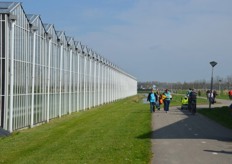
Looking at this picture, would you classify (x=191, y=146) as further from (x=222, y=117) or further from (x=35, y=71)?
(x=222, y=117)

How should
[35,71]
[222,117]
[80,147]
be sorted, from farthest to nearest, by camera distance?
[222,117]
[35,71]
[80,147]

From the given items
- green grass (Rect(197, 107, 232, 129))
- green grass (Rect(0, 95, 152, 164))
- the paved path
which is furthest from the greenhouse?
green grass (Rect(197, 107, 232, 129))

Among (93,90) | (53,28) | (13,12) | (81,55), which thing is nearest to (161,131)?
(13,12)

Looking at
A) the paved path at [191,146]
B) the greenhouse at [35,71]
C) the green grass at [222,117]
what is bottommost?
the paved path at [191,146]

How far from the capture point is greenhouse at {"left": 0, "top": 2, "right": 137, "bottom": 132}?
19.7m

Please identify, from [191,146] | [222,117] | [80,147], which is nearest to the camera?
[80,147]

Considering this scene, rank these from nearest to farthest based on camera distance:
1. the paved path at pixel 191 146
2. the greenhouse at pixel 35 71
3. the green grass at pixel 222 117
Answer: the paved path at pixel 191 146 < the greenhouse at pixel 35 71 < the green grass at pixel 222 117

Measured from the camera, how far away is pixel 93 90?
49.1m

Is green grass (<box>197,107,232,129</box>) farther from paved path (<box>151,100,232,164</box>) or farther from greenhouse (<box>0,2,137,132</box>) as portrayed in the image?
greenhouse (<box>0,2,137,132</box>)

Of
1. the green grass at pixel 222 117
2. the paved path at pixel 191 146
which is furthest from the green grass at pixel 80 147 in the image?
the green grass at pixel 222 117

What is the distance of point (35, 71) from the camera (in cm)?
2416

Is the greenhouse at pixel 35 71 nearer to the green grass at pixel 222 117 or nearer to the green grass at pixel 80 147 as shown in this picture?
the green grass at pixel 80 147

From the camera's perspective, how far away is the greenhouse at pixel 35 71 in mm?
19656

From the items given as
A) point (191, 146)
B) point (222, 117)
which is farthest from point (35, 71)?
point (191, 146)
